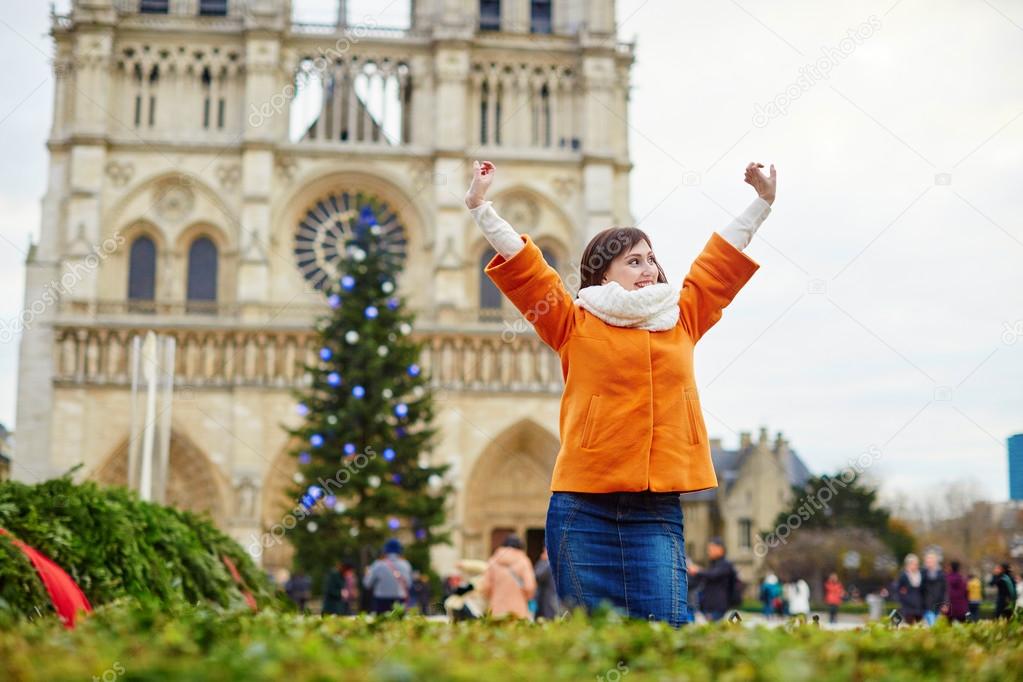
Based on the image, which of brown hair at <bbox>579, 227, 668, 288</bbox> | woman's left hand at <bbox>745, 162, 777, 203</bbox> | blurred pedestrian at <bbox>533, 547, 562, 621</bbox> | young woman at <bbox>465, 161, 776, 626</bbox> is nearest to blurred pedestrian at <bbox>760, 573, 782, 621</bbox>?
blurred pedestrian at <bbox>533, 547, 562, 621</bbox>

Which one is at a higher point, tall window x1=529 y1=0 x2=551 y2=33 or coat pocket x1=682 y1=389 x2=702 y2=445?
tall window x1=529 y1=0 x2=551 y2=33

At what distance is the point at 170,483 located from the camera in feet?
100

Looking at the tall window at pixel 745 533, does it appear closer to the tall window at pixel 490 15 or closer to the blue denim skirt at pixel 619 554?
the tall window at pixel 490 15

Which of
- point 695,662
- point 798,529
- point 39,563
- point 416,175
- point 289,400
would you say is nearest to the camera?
point 695,662

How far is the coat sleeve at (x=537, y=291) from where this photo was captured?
345 cm

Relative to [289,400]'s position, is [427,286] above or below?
above

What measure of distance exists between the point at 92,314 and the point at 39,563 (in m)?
28.0

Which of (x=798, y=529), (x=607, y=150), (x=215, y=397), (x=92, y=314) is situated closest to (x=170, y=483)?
(x=215, y=397)

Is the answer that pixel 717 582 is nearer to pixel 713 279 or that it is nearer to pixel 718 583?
pixel 718 583

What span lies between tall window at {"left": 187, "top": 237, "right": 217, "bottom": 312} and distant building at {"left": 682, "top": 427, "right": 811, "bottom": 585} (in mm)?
17653

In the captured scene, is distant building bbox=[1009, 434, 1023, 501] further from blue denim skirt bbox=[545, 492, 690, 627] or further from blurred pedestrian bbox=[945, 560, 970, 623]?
blurred pedestrian bbox=[945, 560, 970, 623]

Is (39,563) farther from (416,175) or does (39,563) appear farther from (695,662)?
(416,175)

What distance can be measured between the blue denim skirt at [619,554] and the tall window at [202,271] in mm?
29230

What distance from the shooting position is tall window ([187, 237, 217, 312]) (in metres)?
31.7
